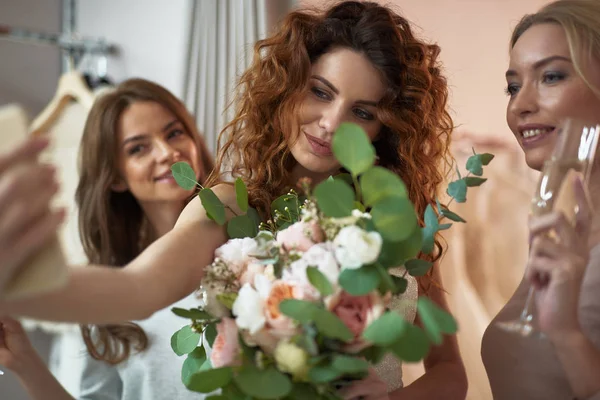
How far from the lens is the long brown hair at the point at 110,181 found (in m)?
1.62

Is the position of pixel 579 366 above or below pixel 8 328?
above

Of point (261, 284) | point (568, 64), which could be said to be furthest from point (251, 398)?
point (568, 64)

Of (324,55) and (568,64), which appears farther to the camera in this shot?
(324,55)

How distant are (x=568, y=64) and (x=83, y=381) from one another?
47.7 inches

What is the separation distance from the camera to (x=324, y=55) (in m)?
1.12

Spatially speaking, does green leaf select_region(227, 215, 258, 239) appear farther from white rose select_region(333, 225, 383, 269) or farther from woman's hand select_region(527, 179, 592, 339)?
woman's hand select_region(527, 179, 592, 339)

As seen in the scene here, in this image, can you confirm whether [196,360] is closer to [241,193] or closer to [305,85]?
[241,193]

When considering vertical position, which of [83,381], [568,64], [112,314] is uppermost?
[568,64]

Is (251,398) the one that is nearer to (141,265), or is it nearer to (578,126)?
(141,265)

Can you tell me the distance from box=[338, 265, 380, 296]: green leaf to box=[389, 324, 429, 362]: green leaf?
54 mm

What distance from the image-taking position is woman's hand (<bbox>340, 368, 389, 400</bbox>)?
0.74m

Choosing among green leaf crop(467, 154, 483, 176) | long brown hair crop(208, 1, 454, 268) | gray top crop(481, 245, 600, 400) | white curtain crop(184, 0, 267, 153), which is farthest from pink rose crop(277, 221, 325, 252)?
white curtain crop(184, 0, 267, 153)

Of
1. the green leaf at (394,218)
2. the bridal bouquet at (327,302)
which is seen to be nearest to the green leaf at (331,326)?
the bridal bouquet at (327,302)

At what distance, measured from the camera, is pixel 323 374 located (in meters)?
0.68
